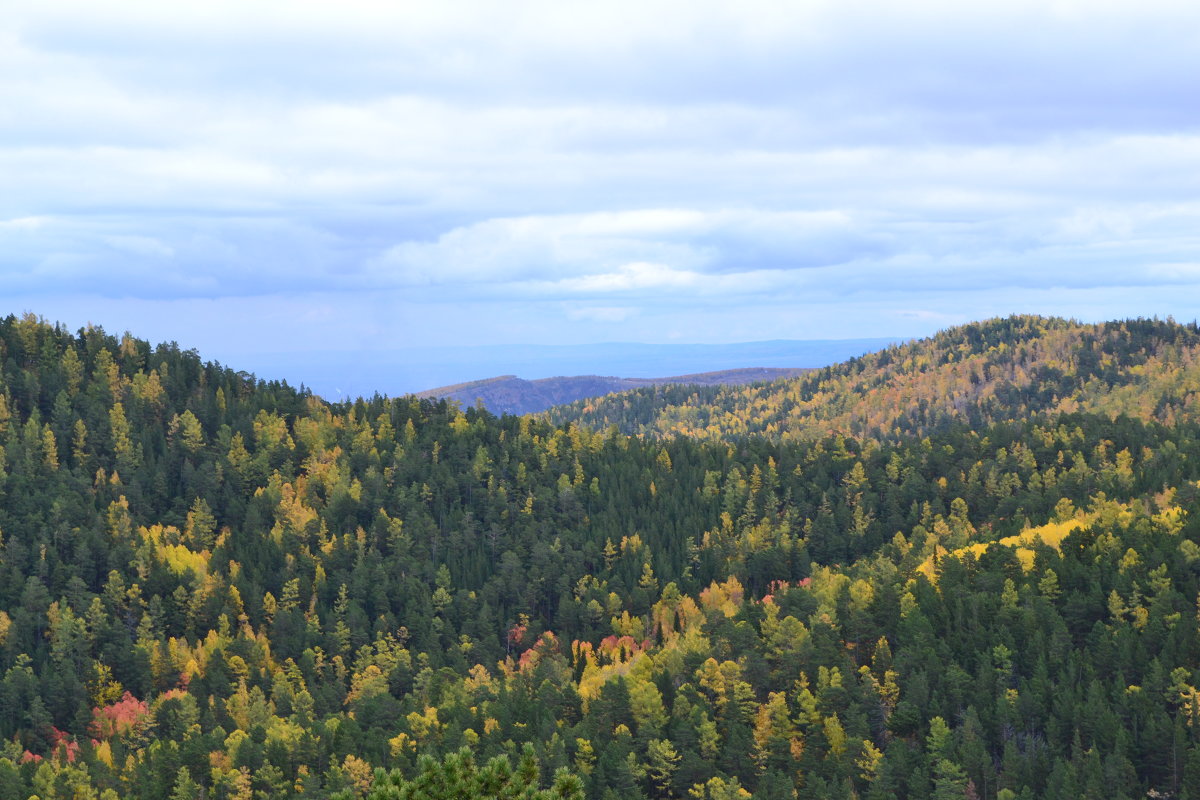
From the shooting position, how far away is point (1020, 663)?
558 feet

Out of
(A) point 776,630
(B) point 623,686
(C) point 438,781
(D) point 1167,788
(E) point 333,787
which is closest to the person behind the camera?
(C) point 438,781

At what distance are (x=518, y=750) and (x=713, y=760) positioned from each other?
26.6 meters

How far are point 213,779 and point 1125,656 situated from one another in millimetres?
125957

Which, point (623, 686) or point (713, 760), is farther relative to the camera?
point (623, 686)

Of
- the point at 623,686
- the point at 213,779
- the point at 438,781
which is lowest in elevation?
the point at 213,779

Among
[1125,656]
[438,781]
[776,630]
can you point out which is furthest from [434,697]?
[438,781]

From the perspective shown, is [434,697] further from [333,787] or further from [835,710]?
[835,710]

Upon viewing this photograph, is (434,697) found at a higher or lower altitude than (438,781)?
lower

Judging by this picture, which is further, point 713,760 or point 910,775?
point 713,760

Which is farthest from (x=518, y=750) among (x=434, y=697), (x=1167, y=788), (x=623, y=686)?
(x=1167, y=788)

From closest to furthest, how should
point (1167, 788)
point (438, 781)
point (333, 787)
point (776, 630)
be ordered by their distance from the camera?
point (438, 781)
point (1167, 788)
point (333, 787)
point (776, 630)

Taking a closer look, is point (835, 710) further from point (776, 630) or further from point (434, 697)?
point (434, 697)

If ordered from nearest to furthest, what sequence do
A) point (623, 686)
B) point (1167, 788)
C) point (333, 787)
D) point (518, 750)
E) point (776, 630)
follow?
point (1167, 788) → point (333, 787) → point (518, 750) → point (623, 686) → point (776, 630)

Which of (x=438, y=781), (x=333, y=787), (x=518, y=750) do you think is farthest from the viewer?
(x=518, y=750)
